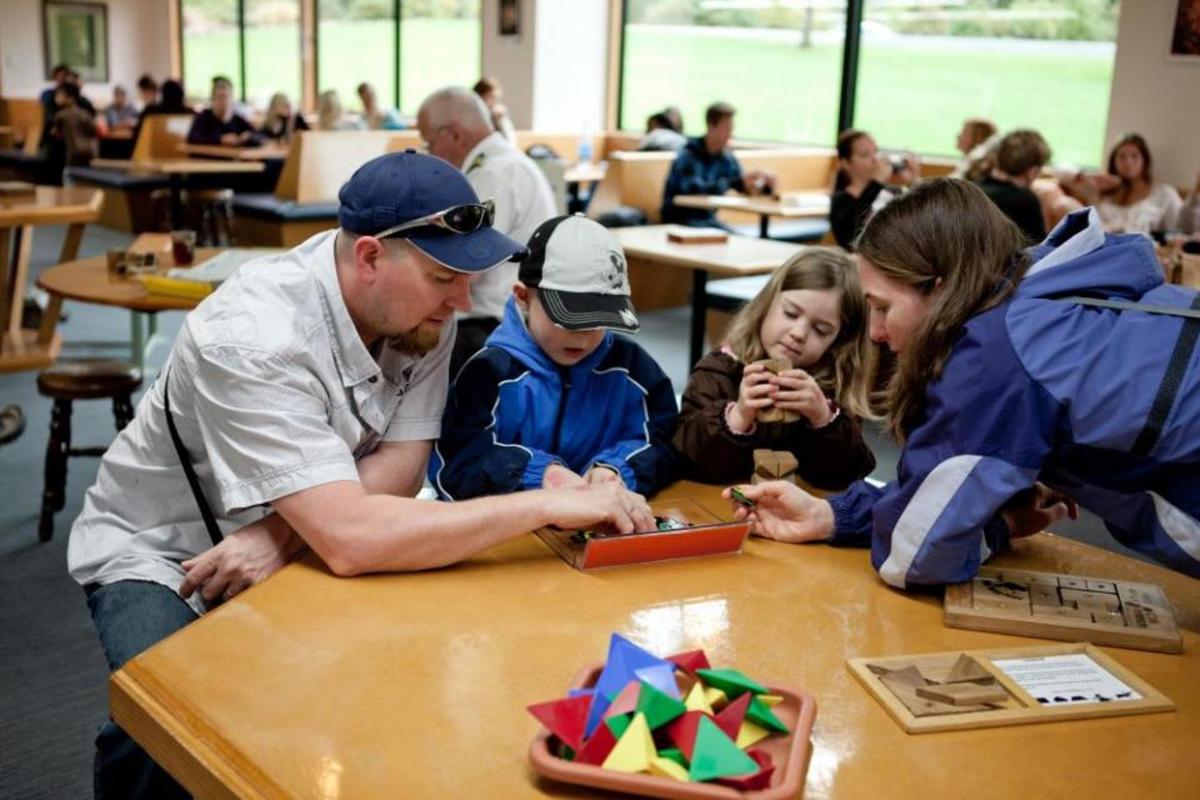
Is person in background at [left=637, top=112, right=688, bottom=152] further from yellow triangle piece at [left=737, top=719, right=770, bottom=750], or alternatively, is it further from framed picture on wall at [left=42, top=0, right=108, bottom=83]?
framed picture on wall at [left=42, top=0, right=108, bottom=83]

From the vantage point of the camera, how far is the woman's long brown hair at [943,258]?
1.55m

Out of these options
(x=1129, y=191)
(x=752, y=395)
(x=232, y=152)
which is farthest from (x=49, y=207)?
(x=1129, y=191)

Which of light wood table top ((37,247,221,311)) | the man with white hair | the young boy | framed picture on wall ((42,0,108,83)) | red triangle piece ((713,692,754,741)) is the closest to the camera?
red triangle piece ((713,692,754,741))

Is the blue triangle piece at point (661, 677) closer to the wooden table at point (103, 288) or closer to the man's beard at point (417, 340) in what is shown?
the man's beard at point (417, 340)

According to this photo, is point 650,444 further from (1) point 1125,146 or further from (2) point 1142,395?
(1) point 1125,146

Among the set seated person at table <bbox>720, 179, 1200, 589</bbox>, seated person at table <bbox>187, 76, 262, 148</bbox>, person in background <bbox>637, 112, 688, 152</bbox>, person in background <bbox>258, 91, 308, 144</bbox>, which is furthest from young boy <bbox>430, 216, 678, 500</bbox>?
person in background <bbox>258, 91, 308, 144</bbox>

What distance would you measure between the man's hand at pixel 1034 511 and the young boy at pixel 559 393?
21.6 inches

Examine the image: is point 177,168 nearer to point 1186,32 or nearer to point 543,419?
point 1186,32

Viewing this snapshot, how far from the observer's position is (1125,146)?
286 inches

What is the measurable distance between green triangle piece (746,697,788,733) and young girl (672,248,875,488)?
88 centimetres

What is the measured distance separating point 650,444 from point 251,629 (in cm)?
82

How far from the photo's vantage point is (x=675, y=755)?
1072mm

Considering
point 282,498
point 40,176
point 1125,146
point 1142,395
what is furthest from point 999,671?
point 40,176

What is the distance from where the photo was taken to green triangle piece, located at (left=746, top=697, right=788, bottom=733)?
3.73 feet
